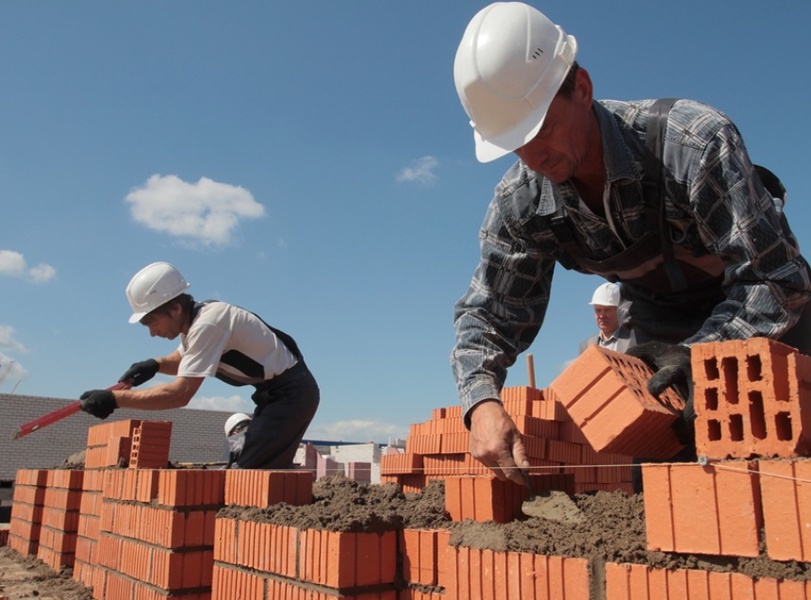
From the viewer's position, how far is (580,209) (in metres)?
2.42

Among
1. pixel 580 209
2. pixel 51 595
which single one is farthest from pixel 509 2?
pixel 51 595

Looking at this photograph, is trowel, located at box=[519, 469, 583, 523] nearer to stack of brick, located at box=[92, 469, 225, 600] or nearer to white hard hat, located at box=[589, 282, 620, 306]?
stack of brick, located at box=[92, 469, 225, 600]

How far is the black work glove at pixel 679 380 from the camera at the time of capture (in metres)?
1.92

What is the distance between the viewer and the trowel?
7.64 ft

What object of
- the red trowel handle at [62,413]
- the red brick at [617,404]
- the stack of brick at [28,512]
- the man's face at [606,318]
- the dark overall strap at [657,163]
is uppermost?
the man's face at [606,318]

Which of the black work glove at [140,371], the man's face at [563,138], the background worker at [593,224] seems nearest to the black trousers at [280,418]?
the black work glove at [140,371]

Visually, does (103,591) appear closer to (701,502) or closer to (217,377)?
(217,377)

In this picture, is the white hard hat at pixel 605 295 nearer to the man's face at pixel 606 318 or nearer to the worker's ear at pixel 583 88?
the man's face at pixel 606 318

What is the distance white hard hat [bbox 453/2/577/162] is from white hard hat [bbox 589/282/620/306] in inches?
195

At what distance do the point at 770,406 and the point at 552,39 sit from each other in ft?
4.38

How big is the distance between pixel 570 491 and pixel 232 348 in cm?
290

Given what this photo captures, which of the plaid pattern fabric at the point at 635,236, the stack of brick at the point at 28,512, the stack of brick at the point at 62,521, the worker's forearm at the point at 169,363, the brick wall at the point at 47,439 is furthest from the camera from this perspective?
the brick wall at the point at 47,439

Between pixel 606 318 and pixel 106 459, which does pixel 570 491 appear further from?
pixel 106 459

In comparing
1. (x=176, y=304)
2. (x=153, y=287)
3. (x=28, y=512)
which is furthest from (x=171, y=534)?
(x=28, y=512)
